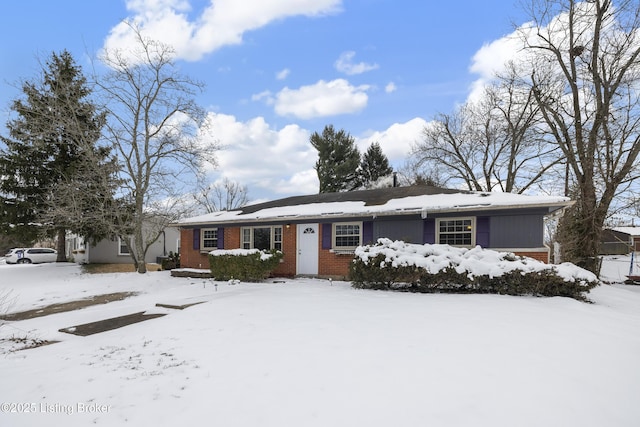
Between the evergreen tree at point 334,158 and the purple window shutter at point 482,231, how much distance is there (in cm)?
2280

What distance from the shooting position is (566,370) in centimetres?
406

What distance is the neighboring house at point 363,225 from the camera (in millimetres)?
10750

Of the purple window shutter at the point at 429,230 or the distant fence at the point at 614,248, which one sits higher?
the purple window shutter at the point at 429,230

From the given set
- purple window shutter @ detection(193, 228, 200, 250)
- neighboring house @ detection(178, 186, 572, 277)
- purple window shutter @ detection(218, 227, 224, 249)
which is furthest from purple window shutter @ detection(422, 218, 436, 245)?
purple window shutter @ detection(193, 228, 200, 250)

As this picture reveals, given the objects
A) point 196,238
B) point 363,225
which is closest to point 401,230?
point 363,225

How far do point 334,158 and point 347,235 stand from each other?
21808 millimetres

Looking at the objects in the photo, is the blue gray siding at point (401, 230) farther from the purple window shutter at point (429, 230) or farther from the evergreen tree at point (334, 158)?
the evergreen tree at point (334, 158)

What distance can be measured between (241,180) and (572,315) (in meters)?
41.3

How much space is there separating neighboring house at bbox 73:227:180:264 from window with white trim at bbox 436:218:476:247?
56.9ft

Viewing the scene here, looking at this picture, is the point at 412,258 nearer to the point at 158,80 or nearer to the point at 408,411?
the point at 408,411

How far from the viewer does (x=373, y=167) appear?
36281 mm

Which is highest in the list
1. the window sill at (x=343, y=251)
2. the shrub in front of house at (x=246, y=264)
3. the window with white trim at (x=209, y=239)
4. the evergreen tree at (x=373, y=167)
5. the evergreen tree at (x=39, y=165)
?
the evergreen tree at (x=373, y=167)

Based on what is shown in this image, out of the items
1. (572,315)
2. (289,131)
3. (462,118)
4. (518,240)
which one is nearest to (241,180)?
(289,131)

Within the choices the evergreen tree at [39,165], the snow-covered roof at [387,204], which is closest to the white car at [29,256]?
the evergreen tree at [39,165]
